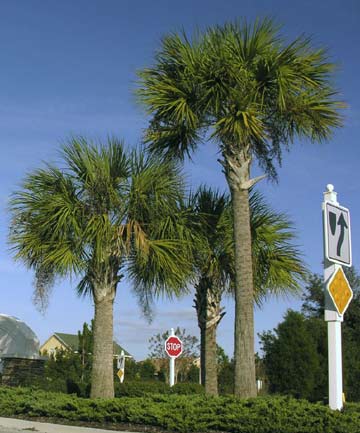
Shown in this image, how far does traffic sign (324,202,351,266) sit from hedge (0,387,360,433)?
245cm

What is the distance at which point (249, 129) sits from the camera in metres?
13.2

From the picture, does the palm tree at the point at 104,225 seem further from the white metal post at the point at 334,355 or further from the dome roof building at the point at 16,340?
the dome roof building at the point at 16,340

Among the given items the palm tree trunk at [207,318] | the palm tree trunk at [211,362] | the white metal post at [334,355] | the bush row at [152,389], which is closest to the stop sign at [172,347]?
the bush row at [152,389]

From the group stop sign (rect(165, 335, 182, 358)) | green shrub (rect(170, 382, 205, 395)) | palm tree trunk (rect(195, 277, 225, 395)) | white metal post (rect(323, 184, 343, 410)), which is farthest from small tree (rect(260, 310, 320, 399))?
white metal post (rect(323, 184, 343, 410))

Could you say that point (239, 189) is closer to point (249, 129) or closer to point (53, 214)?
point (249, 129)

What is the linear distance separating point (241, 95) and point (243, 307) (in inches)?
169

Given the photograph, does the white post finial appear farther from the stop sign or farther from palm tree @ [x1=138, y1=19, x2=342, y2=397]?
the stop sign

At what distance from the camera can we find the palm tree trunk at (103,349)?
14.8 metres

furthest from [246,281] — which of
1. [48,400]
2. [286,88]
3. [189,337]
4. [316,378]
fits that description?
[189,337]

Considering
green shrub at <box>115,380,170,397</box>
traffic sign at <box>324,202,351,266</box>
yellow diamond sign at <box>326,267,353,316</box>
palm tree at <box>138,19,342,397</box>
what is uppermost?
palm tree at <box>138,19,342,397</box>

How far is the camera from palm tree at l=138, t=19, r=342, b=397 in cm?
1328

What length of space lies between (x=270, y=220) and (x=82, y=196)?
4.83 meters

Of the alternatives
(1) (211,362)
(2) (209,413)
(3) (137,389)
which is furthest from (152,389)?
(2) (209,413)

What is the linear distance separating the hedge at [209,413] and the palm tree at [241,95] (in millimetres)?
1822
